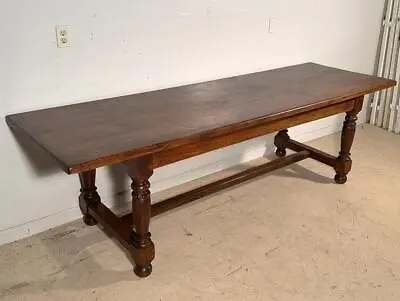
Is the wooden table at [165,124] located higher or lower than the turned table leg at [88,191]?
higher

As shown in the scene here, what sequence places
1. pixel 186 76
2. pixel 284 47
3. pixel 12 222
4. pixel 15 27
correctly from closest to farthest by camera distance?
1. pixel 15 27
2. pixel 12 222
3. pixel 186 76
4. pixel 284 47

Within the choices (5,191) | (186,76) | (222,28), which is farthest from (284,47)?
(5,191)

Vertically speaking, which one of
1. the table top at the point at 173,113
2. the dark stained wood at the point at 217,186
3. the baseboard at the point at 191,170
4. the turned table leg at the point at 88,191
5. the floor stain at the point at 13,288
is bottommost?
the floor stain at the point at 13,288

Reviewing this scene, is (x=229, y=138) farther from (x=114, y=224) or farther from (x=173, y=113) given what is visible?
(x=114, y=224)

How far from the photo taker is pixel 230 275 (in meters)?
2.20

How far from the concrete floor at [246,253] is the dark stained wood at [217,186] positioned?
0.40 ft

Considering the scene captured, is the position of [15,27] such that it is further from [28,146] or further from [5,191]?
[5,191]

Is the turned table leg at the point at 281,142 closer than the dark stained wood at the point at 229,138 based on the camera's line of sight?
No

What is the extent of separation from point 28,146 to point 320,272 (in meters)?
1.54

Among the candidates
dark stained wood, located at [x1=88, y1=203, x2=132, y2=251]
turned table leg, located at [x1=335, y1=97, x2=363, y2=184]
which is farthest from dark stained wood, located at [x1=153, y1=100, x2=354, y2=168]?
dark stained wood, located at [x1=88, y1=203, x2=132, y2=251]

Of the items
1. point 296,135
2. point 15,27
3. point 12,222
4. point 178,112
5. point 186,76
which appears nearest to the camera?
point 15,27

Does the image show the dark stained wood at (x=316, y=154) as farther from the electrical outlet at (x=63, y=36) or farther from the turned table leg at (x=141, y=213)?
the electrical outlet at (x=63, y=36)

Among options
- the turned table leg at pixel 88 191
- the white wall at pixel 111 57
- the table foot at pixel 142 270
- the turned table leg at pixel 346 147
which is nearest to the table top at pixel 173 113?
the white wall at pixel 111 57

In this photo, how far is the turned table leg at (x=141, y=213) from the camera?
1995 millimetres
